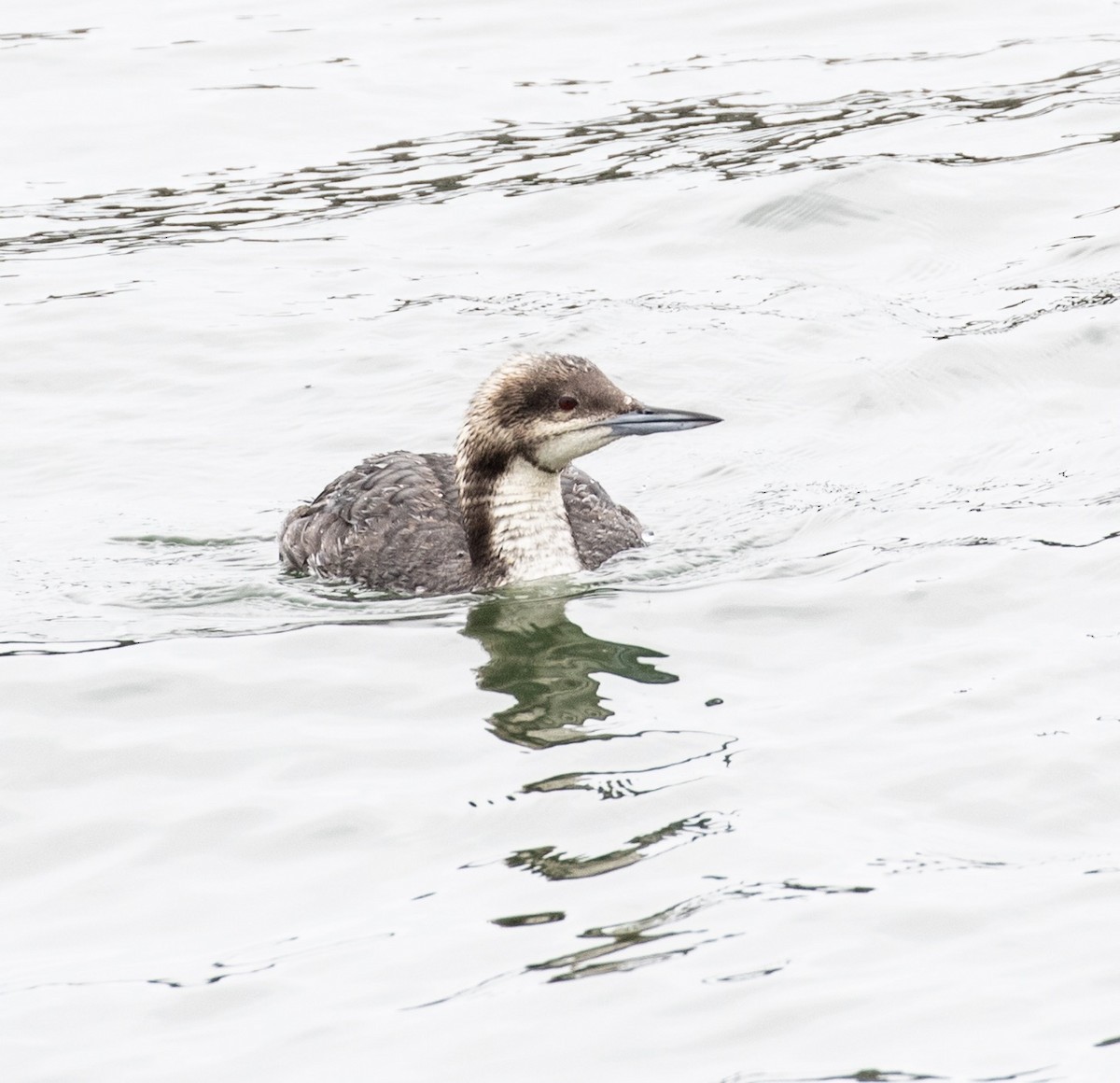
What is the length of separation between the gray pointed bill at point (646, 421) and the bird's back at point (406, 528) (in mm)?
903

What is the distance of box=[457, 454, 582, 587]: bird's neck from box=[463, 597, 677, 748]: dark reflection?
180mm

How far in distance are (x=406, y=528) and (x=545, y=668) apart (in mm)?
1779

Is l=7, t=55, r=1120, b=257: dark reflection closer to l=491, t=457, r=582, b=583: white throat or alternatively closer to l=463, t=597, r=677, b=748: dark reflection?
l=491, t=457, r=582, b=583: white throat

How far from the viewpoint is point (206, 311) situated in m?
15.7

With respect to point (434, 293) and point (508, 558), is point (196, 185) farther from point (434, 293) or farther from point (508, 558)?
point (508, 558)

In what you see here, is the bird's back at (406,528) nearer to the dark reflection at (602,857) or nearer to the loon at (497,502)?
the loon at (497,502)

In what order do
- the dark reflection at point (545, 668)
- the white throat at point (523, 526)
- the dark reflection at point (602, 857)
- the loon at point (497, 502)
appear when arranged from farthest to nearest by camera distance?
1. the white throat at point (523, 526)
2. the loon at point (497, 502)
3. the dark reflection at point (545, 668)
4. the dark reflection at point (602, 857)

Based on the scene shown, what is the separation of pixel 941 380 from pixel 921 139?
15.6 ft

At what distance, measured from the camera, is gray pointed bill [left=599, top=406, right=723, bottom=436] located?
10688mm

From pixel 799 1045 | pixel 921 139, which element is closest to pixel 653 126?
pixel 921 139

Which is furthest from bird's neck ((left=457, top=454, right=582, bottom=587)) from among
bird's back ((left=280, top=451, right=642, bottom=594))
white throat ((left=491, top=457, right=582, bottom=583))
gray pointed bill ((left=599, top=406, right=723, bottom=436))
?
gray pointed bill ((left=599, top=406, right=723, bottom=436))

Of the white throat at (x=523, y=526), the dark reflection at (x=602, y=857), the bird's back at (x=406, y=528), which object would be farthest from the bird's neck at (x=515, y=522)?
the dark reflection at (x=602, y=857)

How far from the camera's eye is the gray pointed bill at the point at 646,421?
10.7m

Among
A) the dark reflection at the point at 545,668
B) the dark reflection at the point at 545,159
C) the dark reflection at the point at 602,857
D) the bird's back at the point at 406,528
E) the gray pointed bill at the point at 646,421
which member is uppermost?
the dark reflection at the point at 545,159
